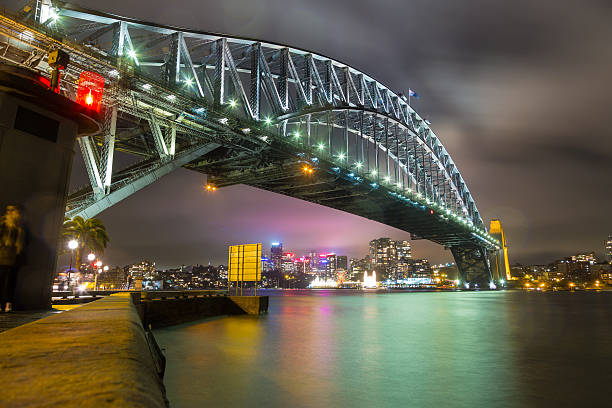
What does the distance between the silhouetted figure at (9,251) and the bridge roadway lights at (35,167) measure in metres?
0.13

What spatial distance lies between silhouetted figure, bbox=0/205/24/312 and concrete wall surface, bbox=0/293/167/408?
587 cm

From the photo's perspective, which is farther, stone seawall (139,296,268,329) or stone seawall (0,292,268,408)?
stone seawall (139,296,268,329)

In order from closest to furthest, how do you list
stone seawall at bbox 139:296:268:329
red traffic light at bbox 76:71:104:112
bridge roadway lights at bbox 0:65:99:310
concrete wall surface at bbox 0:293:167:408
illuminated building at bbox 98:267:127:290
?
concrete wall surface at bbox 0:293:167:408 < bridge roadway lights at bbox 0:65:99:310 < red traffic light at bbox 76:71:104:112 < stone seawall at bbox 139:296:268:329 < illuminated building at bbox 98:267:127:290

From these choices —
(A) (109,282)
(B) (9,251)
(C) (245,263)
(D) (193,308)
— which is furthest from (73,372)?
(A) (109,282)

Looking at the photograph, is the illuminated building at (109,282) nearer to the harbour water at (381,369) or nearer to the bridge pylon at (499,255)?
the harbour water at (381,369)

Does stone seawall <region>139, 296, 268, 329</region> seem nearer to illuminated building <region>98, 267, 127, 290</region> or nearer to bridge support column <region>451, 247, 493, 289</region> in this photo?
illuminated building <region>98, 267, 127, 290</region>

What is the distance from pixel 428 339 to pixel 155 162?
20.4 m

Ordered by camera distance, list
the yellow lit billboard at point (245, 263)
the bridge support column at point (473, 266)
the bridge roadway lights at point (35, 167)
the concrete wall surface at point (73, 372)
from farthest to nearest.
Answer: the bridge support column at point (473, 266) → the yellow lit billboard at point (245, 263) → the bridge roadway lights at point (35, 167) → the concrete wall surface at point (73, 372)

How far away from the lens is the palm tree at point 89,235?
115 ft

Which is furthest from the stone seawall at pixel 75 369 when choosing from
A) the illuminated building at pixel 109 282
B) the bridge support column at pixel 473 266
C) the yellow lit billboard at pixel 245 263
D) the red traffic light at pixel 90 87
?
the bridge support column at pixel 473 266

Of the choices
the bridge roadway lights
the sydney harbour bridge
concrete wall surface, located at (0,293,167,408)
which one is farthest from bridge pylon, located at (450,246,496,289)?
concrete wall surface, located at (0,293,167,408)

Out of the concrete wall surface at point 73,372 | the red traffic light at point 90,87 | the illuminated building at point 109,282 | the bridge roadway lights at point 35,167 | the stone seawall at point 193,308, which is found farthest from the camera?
the illuminated building at point 109,282

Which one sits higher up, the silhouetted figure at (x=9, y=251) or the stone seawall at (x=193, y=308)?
the silhouetted figure at (x=9, y=251)

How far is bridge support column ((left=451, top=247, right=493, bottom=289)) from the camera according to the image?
108m
